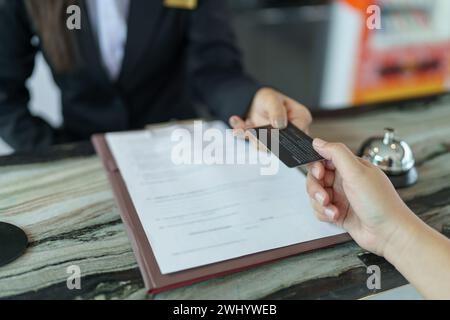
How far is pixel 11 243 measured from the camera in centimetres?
54

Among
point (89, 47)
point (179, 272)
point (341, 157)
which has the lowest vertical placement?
point (179, 272)

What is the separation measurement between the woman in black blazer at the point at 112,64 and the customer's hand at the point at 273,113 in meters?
0.05

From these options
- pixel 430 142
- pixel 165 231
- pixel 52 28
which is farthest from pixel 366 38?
pixel 165 231

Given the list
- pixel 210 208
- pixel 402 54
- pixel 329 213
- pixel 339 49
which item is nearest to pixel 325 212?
pixel 329 213

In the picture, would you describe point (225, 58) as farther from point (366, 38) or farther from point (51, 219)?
point (366, 38)

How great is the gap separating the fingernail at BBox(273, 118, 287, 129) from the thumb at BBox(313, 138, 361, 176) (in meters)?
0.11

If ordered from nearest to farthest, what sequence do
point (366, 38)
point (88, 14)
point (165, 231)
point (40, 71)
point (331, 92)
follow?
point (165, 231) → point (88, 14) → point (40, 71) → point (366, 38) → point (331, 92)

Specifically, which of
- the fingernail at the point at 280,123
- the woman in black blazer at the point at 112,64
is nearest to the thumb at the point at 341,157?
the fingernail at the point at 280,123

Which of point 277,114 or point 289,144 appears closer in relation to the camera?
point 289,144

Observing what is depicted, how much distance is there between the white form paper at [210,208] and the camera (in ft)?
1.75

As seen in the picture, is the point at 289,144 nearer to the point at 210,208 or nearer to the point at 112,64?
the point at 210,208

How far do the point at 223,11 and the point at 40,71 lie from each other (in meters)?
1.04

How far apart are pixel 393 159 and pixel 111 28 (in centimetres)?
63

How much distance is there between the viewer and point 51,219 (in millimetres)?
589
